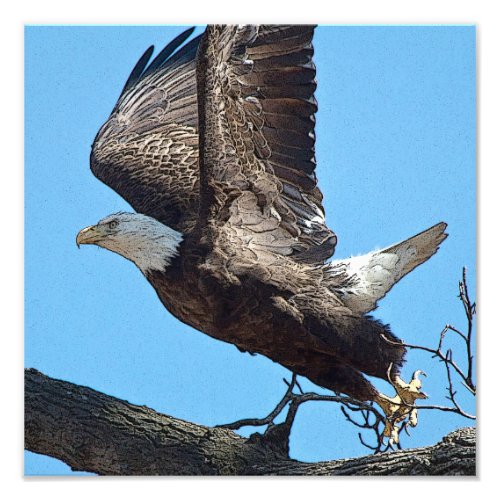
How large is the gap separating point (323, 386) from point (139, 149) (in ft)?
3.57

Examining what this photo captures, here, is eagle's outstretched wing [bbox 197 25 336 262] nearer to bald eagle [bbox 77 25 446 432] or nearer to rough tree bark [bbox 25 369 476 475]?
bald eagle [bbox 77 25 446 432]

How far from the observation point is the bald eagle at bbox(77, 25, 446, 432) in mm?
3227

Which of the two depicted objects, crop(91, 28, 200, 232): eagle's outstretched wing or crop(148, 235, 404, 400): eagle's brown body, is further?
crop(91, 28, 200, 232): eagle's outstretched wing

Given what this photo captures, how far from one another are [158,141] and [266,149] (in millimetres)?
536

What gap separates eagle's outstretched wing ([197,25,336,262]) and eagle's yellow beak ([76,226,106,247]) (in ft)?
1.06

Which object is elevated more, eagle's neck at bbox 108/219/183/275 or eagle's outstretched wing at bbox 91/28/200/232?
eagle's outstretched wing at bbox 91/28/200/232

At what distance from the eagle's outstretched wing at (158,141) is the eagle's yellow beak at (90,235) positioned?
254mm

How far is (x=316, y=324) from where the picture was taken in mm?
3256

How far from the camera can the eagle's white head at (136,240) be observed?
324 cm

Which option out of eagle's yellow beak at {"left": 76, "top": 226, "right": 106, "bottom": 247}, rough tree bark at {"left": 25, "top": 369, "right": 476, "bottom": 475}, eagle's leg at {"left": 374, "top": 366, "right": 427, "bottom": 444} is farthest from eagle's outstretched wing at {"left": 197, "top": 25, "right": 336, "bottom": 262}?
rough tree bark at {"left": 25, "top": 369, "right": 476, "bottom": 475}

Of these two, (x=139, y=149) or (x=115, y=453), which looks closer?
(x=115, y=453)
